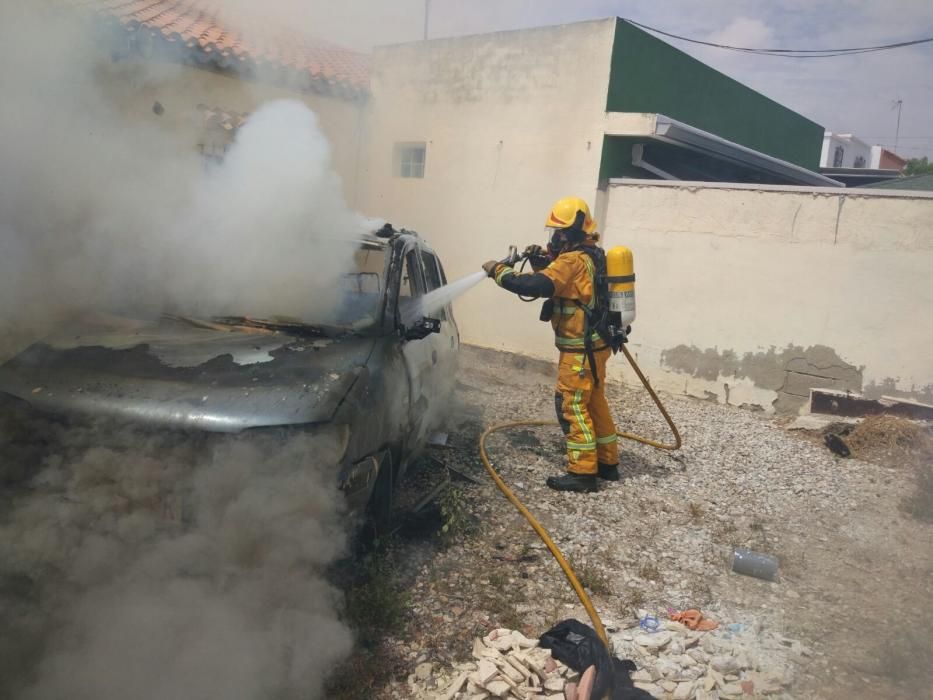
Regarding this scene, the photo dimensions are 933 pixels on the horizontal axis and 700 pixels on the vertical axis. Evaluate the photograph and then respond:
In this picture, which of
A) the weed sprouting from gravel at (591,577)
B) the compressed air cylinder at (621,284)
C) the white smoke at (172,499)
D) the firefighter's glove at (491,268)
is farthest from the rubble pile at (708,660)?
the firefighter's glove at (491,268)

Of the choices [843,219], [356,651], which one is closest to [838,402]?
[843,219]

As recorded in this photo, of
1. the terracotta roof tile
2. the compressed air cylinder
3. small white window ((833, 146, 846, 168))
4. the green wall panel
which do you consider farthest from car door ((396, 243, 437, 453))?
small white window ((833, 146, 846, 168))

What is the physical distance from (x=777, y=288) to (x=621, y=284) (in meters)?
3.67

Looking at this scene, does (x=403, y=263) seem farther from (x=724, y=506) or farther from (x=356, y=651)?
(x=724, y=506)

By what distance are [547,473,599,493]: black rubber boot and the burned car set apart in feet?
4.12

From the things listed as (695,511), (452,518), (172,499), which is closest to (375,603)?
(452,518)

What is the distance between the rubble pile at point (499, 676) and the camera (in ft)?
9.04

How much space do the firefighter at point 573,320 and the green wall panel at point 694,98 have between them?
4.19 metres

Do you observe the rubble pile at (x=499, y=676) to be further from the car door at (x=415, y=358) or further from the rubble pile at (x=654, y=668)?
the car door at (x=415, y=358)

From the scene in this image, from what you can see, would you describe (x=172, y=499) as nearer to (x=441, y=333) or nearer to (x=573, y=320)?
(x=441, y=333)

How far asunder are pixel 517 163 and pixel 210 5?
4055 millimetres

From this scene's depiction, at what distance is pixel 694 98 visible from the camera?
10.6m

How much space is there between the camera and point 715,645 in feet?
10.7

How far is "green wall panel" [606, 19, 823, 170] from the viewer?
8648 millimetres
